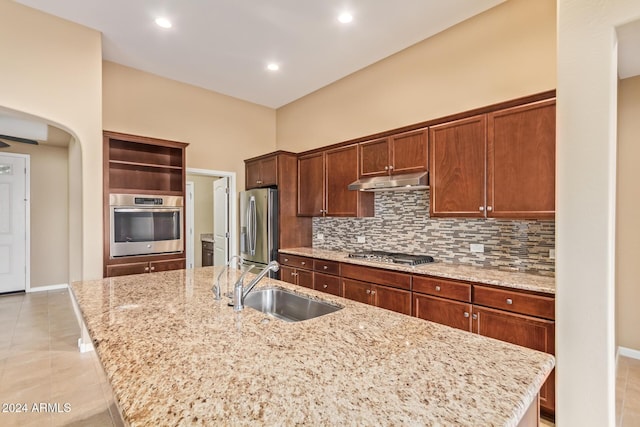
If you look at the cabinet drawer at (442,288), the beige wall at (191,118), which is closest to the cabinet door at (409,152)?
the cabinet drawer at (442,288)

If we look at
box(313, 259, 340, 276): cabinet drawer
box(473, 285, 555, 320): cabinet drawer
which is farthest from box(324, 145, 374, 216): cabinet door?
box(473, 285, 555, 320): cabinet drawer

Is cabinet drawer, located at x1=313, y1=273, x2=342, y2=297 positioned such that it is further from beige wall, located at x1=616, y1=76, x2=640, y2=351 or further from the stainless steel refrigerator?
beige wall, located at x1=616, y1=76, x2=640, y2=351

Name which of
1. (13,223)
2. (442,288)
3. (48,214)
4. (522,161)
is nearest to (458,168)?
(522,161)

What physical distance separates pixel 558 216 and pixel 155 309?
2.36 m

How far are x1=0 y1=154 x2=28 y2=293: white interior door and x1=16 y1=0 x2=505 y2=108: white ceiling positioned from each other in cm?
323

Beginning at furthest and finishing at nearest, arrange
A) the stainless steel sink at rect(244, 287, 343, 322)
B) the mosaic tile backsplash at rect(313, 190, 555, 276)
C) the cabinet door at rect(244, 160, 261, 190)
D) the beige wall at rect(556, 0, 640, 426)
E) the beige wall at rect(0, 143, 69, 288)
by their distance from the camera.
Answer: the beige wall at rect(0, 143, 69, 288) → the cabinet door at rect(244, 160, 261, 190) → the mosaic tile backsplash at rect(313, 190, 555, 276) → the stainless steel sink at rect(244, 287, 343, 322) → the beige wall at rect(556, 0, 640, 426)

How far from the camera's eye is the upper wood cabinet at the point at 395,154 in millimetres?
3094

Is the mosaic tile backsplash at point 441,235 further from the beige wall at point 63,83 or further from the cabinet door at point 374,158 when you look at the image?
the beige wall at point 63,83

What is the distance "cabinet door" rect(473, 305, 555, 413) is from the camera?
2.04 m

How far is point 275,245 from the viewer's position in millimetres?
4391

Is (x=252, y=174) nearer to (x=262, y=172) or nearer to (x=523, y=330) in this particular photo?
(x=262, y=172)

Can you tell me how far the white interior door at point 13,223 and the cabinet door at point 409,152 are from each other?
20.4 ft

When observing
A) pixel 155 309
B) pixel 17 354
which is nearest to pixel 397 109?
pixel 155 309

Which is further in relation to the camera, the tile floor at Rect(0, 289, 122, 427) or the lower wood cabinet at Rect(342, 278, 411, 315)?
the lower wood cabinet at Rect(342, 278, 411, 315)
